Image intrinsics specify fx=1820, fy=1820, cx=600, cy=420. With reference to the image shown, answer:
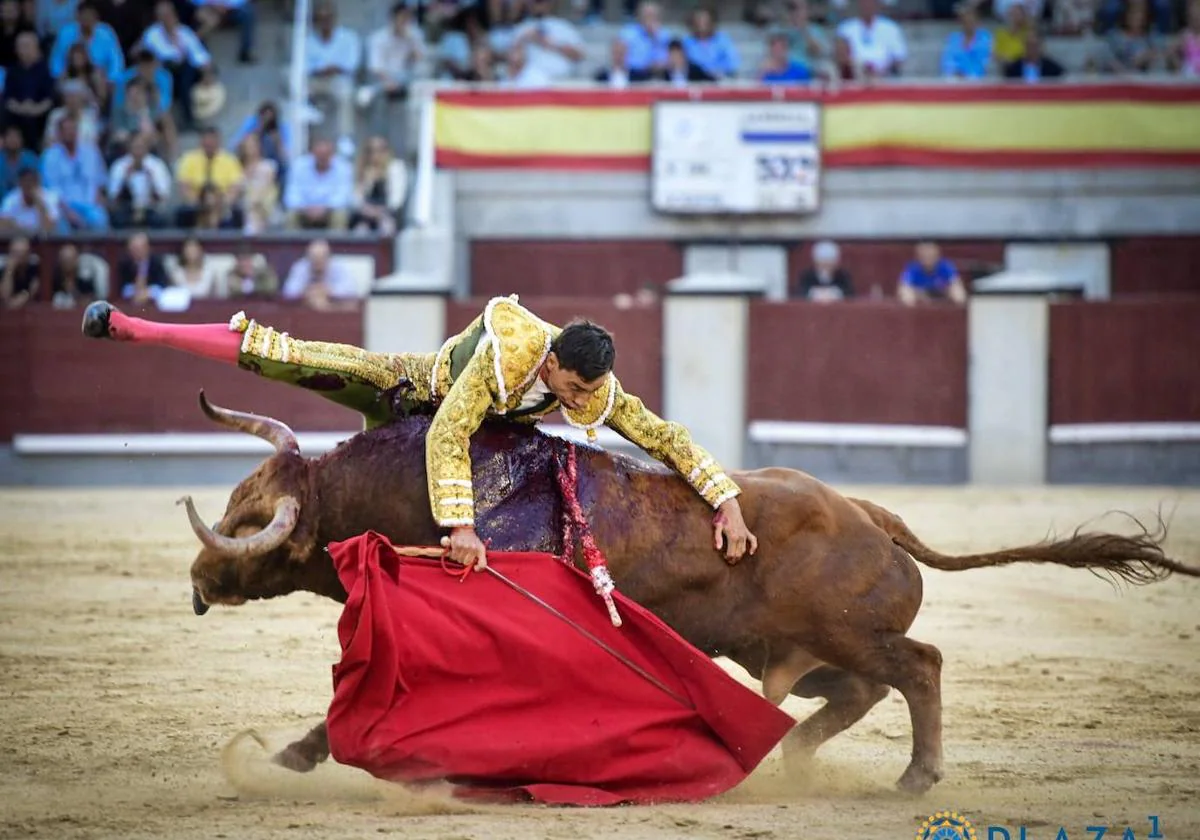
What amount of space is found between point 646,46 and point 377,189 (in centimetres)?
233

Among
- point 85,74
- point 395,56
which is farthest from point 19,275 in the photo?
point 395,56

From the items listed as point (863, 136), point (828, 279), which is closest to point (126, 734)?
point (828, 279)

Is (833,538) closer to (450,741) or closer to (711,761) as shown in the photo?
(711,761)

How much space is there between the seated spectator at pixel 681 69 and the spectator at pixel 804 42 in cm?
73

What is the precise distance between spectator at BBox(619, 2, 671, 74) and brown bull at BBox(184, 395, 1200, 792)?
9.22m

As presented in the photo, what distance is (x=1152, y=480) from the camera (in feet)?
38.0

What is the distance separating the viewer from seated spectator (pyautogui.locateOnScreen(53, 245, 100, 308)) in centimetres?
1191

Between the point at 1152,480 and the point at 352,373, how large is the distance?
7.99 m

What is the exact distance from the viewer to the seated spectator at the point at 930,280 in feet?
39.7

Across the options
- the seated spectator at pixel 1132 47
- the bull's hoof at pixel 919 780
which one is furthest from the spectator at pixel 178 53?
the bull's hoof at pixel 919 780

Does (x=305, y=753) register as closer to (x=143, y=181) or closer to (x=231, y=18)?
(x=143, y=181)

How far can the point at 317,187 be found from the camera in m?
12.6

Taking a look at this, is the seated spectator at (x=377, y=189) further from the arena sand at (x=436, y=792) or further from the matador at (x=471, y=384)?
the matador at (x=471, y=384)

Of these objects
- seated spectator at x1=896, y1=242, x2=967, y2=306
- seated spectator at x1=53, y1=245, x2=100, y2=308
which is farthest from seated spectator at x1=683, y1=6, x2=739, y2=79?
seated spectator at x1=53, y1=245, x2=100, y2=308
